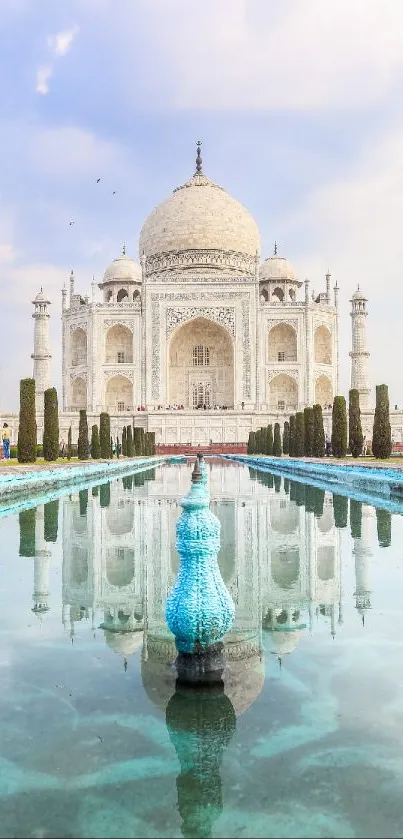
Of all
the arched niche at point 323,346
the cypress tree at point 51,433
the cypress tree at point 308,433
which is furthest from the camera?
the arched niche at point 323,346

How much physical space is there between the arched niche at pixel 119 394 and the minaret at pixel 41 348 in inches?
107

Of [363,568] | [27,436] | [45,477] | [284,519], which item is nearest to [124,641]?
[363,568]

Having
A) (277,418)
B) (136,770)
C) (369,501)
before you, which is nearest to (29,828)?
(136,770)

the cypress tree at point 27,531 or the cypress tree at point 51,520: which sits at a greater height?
the cypress tree at point 51,520

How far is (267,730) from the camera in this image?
5.55 feet

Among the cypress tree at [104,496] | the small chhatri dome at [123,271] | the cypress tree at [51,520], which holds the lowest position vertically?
the cypress tree at [51,520]

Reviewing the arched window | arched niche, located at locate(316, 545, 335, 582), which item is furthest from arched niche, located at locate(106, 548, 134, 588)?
the arched window

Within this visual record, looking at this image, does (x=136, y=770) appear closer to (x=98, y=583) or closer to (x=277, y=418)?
(x=98, y=583)

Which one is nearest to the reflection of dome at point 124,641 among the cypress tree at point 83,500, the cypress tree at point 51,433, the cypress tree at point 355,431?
the cypress tree at point 83,500

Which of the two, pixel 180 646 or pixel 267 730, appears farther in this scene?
pixel 180 646

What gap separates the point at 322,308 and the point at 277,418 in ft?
21.5

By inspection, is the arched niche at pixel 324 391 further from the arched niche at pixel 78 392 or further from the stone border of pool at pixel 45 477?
the stone border of pool at pixel 45 477

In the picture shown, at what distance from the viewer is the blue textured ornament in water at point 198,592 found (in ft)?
6.84

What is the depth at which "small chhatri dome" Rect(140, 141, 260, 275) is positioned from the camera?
35875 mm
